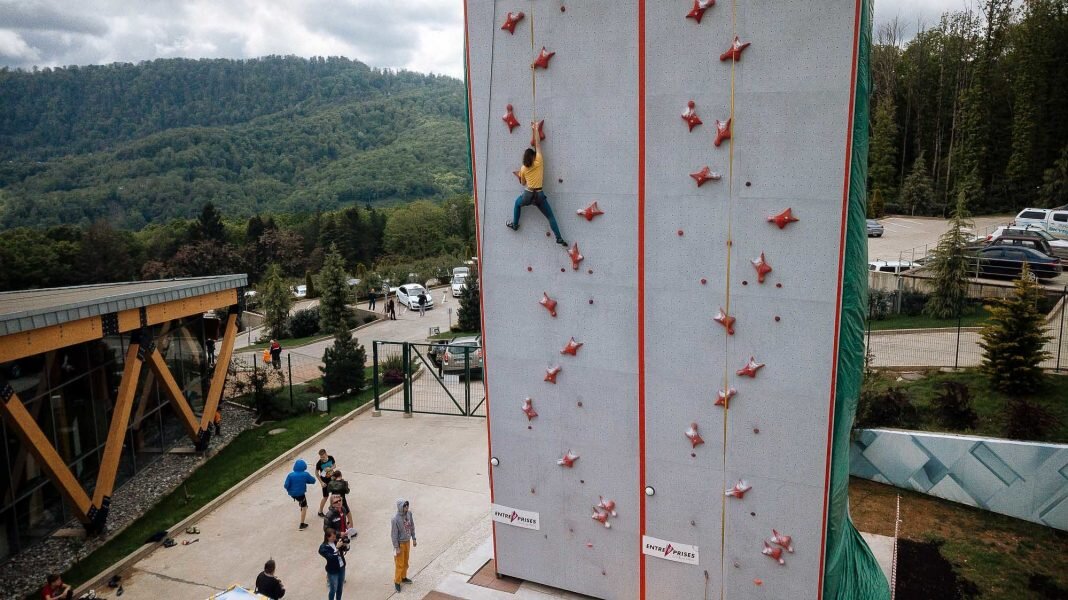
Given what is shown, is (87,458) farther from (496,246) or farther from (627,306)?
(627,306)

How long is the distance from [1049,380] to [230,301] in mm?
18063

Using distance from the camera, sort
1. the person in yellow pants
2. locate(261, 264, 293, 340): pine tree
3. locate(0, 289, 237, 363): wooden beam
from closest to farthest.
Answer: the person in yellow pants, locate(0, 289, 237, 363): wooden beam, locate(261, 264, 293, 340): pine tree

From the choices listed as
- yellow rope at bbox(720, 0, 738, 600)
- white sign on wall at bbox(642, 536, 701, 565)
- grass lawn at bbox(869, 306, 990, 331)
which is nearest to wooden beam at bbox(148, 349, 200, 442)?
white sign on wall at bbox(642, 536, 701, 565)

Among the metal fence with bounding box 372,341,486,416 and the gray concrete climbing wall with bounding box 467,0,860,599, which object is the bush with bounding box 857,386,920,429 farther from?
the metal fence with bounding box 372,341,486,416

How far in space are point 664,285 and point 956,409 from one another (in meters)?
8.62

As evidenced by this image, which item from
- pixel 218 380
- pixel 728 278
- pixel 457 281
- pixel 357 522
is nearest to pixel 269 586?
pixel 357 522

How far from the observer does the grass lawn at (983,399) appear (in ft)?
42.0

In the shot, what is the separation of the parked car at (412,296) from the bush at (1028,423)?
100 feet

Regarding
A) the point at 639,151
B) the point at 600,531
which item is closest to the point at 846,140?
the point at 639,151

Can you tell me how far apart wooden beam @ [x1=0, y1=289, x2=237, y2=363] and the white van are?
113 ft

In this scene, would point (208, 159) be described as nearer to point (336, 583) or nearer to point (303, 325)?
point (303, 325)

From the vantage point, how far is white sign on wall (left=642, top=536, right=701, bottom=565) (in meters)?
8.42

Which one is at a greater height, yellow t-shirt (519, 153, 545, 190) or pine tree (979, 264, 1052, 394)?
yellow t-shirt (519, 153, 545, 190)

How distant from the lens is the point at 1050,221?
3269 cm
